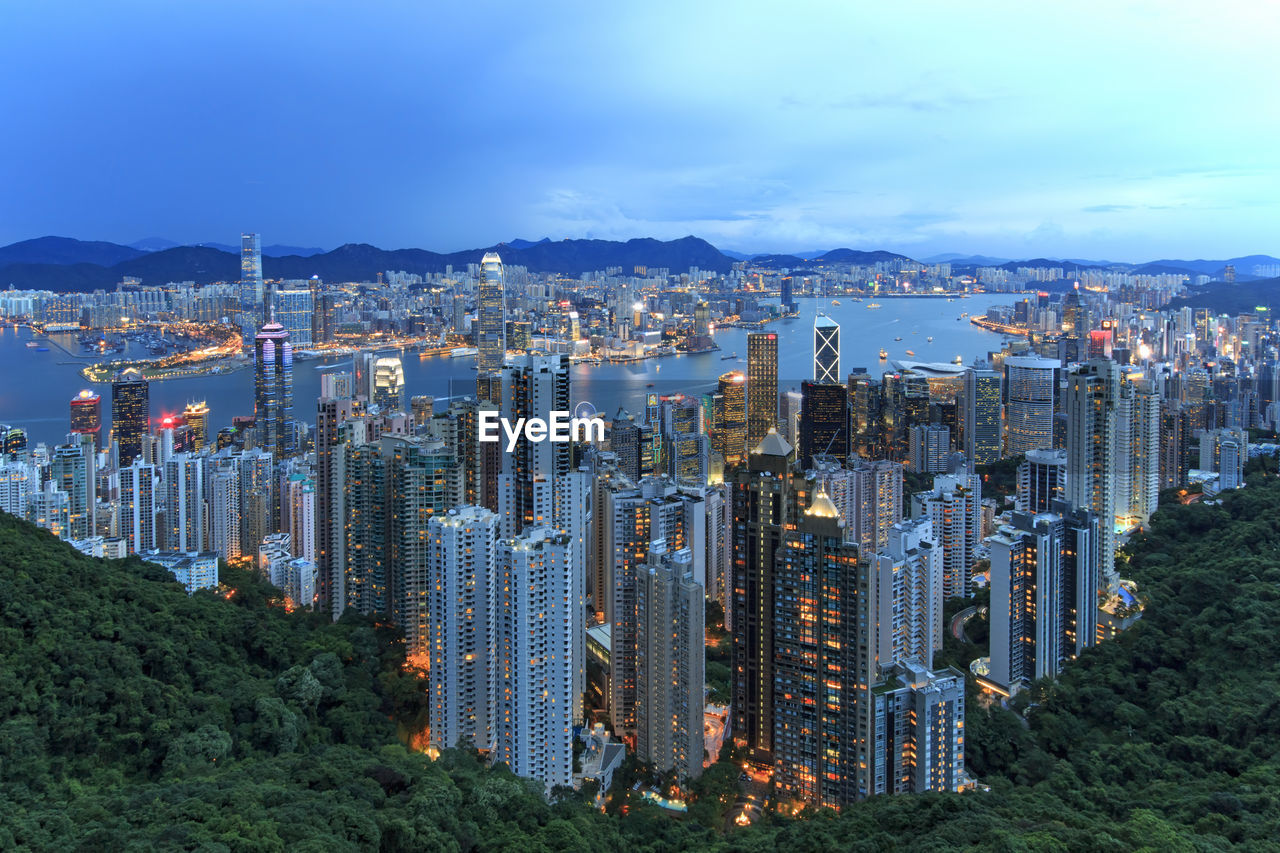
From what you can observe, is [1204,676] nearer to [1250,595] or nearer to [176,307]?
[1250,595]

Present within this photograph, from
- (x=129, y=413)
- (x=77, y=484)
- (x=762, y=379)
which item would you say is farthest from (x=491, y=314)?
(x=77, y=484)

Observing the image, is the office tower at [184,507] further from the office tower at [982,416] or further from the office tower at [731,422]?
the office tower at [982,416]

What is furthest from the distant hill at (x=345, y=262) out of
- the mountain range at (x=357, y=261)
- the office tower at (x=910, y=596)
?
the office tower at (x=910, y=596)

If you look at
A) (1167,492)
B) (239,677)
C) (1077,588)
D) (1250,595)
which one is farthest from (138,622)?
(1167,492)

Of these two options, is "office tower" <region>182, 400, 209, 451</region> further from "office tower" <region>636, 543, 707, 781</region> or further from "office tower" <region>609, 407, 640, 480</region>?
"office tower" <region>636, 543, 707, 781</region>

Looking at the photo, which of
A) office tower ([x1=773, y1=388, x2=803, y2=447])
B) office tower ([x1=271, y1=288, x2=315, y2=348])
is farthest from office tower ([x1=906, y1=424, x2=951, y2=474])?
office tower ([x1=271, y1=288, x2=315, y2=348])

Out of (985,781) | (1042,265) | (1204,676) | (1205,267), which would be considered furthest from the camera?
(1042,265)
